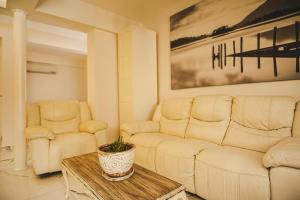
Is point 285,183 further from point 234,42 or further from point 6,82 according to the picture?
point 6,82

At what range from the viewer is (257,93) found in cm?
213

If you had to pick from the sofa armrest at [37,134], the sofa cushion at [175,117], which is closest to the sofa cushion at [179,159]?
the sofa cushion at [175,117]

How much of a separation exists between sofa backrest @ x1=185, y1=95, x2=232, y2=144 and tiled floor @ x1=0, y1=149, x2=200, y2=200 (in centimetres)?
69

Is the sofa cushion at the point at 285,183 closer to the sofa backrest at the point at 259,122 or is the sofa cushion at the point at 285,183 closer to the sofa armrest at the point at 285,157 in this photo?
the sofa armrest at the point at 285,157

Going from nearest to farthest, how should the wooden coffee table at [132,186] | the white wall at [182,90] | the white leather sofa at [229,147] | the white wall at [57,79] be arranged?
1. the wooden coffee table at [132,186]
2. the white leather sofa at [229,147]
3. the white wall at [182,90]
4. the white wall at [57,79]

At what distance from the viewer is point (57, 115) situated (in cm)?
276

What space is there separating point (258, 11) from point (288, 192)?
6.06 ft

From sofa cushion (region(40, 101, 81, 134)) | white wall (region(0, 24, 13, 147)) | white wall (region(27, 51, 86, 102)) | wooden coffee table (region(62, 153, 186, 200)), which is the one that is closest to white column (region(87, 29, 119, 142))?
sofa cushion (region(40, 101, 81, 134))

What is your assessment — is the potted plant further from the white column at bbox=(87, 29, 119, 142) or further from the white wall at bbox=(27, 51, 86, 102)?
the white wall at bbox=(27, 51, 86, 102)

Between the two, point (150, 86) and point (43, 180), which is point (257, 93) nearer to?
point (150, 86)

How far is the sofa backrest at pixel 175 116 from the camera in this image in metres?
2.48

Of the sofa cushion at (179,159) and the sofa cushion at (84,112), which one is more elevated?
the sofa cushion at (84,112)

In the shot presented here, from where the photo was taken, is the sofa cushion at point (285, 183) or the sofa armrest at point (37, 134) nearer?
the sofa cushion at point (285, 183)

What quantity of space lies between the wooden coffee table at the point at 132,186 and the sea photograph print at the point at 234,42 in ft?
5.35
